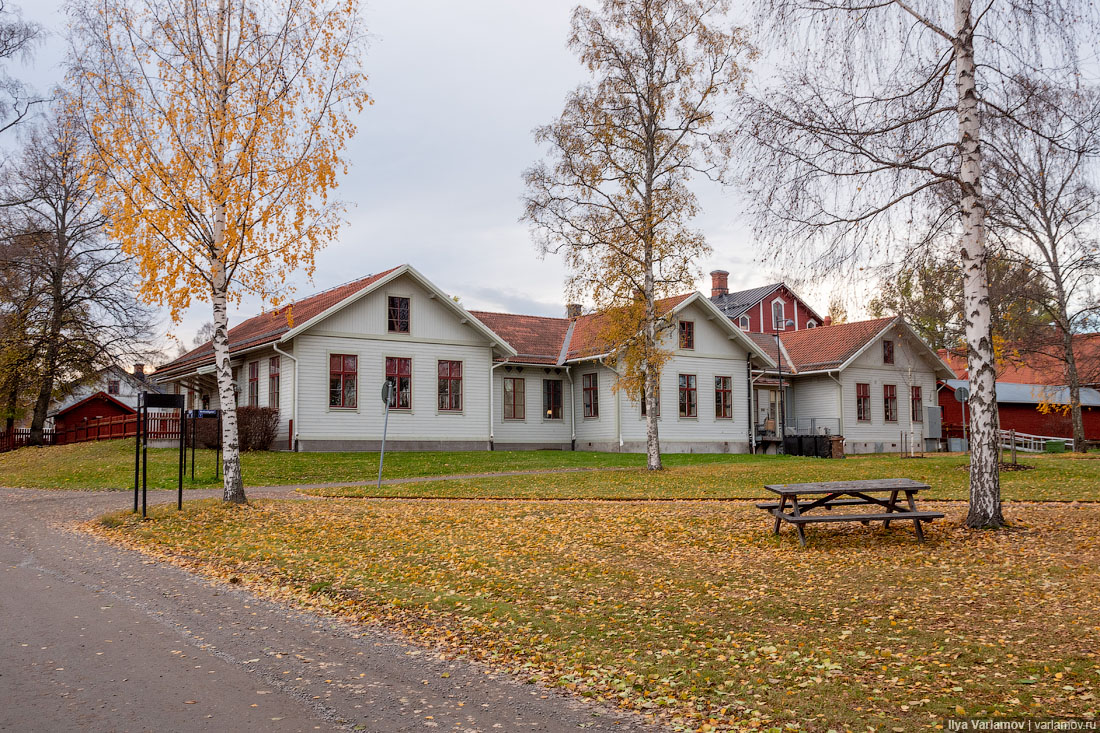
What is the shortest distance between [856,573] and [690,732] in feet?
15.2

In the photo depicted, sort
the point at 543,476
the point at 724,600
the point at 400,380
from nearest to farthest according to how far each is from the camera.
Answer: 1. the point at 724,600
2. the point at 543,476
3. the point at 400,380

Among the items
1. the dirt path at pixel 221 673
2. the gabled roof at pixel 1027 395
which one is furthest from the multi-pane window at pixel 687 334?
the dirt path at pixel 221 673

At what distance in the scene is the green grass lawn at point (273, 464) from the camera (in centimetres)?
2194

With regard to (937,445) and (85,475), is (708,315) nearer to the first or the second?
(937,445)

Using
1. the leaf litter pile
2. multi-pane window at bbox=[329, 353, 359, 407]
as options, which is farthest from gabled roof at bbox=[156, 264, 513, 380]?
the leaf litter pile

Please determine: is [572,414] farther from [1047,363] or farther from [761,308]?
[761,308]

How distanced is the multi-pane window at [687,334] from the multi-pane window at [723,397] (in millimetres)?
1967

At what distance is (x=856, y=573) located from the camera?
28.6 feet

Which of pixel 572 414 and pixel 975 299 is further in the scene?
pixel 572 414

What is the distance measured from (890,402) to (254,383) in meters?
28.3

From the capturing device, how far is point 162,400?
14.8 metres

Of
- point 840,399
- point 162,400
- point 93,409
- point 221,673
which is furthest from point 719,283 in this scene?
point 221,673

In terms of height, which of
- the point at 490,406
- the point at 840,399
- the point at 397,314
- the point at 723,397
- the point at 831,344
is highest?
the point at 397,314

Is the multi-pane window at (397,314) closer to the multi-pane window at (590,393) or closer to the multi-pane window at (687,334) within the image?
the multi-pane window at (590,393)
